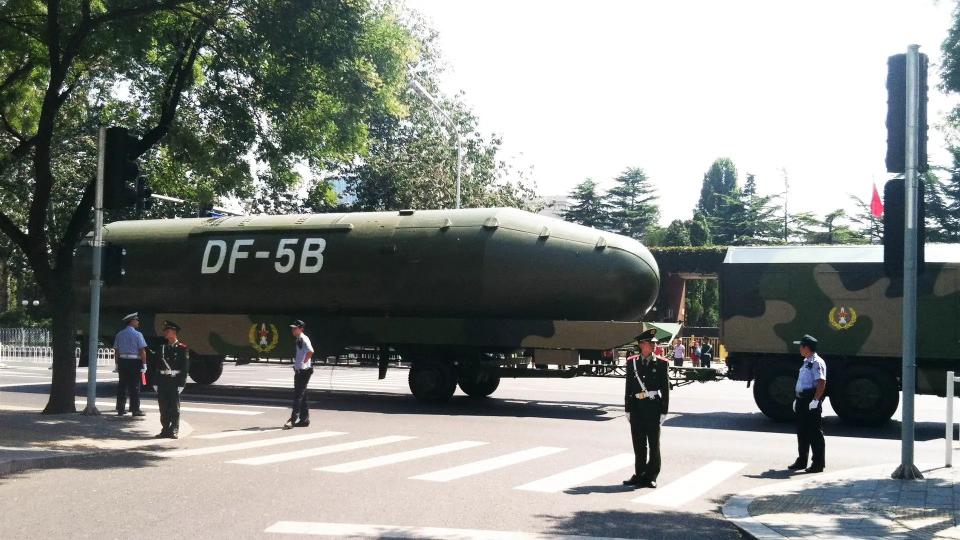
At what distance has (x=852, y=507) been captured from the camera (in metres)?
9.05

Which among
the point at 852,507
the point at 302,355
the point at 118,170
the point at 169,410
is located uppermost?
the point at 118,170

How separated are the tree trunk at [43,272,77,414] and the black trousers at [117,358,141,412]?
2.73 feet

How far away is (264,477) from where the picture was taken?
10.5 metres

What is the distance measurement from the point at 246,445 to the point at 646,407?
5.90 meters

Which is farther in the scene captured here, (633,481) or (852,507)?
(633,481)

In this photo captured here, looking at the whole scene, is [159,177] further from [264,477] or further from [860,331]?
[860,331]

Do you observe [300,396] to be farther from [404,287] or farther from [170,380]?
[404,287]

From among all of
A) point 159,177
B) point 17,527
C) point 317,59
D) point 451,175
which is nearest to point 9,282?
point 451,175

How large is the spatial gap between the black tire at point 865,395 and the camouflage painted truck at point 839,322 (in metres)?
0.02

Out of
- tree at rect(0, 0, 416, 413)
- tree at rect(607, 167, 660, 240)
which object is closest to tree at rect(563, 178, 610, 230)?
tree at rect(607, 167, 660, 240)

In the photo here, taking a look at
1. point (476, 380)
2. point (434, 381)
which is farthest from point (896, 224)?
point (476, 380)

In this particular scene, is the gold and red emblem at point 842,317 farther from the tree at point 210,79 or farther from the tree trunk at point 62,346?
the tree trunk at point 62,346

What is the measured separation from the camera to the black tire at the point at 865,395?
55.5ft

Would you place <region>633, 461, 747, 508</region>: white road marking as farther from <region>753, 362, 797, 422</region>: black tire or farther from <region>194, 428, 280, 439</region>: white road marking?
<region>194, 428, 280, 439</region>: white road marking
